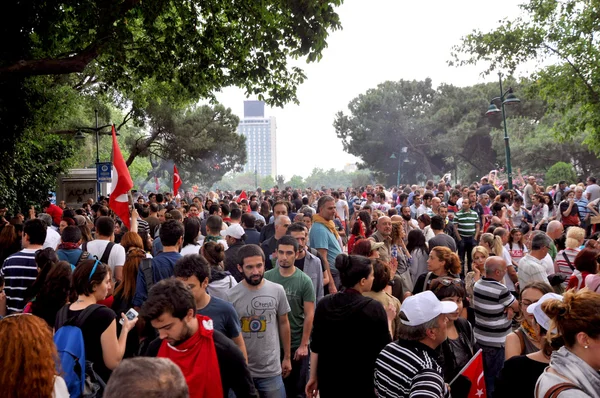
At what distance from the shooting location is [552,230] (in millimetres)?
8484

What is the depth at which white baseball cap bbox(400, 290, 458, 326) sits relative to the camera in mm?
3256

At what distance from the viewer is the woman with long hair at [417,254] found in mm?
7629

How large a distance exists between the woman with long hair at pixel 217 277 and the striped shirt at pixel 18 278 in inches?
73.9

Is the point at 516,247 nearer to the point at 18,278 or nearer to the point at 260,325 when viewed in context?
the point at 260,325

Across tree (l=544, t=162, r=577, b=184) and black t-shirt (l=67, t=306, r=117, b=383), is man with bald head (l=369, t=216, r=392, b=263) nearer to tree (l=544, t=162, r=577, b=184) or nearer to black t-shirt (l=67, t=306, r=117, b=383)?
black t-shirt (l=67, t=306, r=117, b=383)

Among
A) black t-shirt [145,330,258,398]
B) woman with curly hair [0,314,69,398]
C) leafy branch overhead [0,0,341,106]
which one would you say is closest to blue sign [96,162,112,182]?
leafy branch overhead [0,0,341,106]

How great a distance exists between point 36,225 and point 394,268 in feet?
14.0

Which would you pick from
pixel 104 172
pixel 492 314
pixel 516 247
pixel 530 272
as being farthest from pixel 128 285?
pixel 104 172

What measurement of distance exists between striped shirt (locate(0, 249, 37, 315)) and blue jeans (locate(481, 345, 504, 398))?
4.59 meters

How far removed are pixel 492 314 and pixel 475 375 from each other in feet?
6.73

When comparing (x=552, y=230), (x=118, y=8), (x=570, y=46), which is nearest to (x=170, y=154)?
(x=570, y=46)

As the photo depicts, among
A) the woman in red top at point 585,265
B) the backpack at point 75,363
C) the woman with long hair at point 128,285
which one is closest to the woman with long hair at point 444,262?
the woman in red top at point 585,265

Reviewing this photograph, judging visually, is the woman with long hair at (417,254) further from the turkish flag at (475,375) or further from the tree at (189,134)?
the tree at (189,134)

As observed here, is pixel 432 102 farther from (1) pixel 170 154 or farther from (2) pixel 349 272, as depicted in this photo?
(2) pixel 349 272
